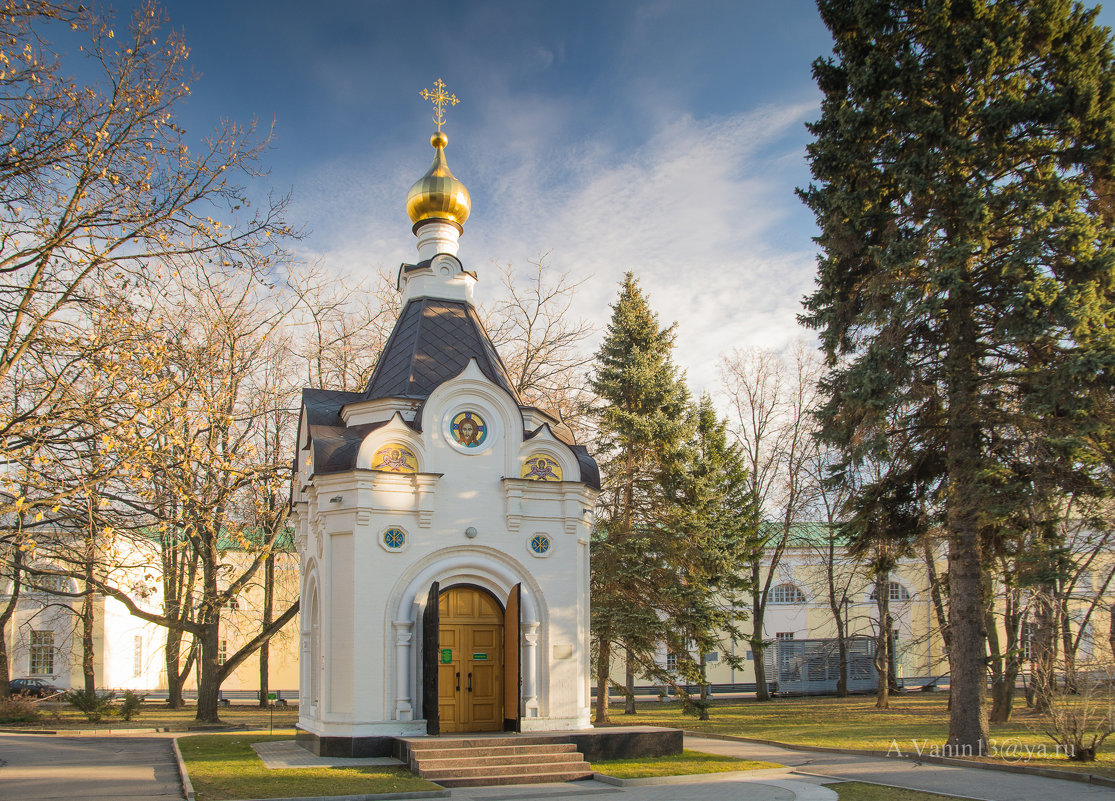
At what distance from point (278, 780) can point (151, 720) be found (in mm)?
14745

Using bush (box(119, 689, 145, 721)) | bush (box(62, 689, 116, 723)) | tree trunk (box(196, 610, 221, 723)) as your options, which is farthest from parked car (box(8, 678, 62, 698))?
tree trunk (box(196, 610, 221, 723))

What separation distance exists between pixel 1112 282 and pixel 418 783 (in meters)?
12.0

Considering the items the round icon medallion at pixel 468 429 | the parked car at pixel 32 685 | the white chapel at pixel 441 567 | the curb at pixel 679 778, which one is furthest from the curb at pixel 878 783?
the parked car at pixel 32 685

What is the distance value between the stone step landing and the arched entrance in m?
0.98

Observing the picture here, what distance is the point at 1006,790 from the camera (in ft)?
A: 34.1

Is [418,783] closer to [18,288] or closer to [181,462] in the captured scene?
[181,462]

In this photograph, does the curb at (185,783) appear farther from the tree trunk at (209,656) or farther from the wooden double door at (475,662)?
the tree trunk at (209,656)

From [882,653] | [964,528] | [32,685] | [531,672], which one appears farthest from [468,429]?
[32,685]

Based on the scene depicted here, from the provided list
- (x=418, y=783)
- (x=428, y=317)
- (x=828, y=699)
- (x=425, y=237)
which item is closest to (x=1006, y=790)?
(x=418, y=783)

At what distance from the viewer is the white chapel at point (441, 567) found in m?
13.3

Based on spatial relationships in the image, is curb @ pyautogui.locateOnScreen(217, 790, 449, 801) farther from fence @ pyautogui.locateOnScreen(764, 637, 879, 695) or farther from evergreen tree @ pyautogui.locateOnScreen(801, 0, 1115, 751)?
fence @ pyautogui.locateOnScreen(764, 637, 879, 695)

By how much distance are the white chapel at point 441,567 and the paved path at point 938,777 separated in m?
3.63

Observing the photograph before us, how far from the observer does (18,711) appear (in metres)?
22.0

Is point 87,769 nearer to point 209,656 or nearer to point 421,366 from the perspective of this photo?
point 421,366
